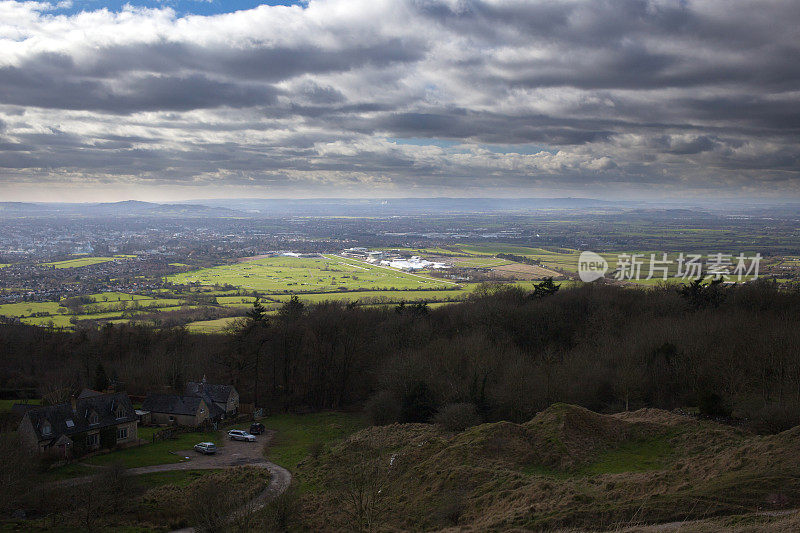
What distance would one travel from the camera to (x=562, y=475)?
2062 cm

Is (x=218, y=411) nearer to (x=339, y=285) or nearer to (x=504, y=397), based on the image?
(x=504, y=397)

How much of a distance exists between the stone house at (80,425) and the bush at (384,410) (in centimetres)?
1600

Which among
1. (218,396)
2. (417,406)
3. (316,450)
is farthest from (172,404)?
(417,406)

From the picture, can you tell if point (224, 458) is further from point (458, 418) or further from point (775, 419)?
point (775, 419)

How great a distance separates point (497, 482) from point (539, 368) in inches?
643

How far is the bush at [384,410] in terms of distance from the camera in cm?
3369

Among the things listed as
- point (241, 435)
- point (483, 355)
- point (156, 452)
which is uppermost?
point (483, 355)

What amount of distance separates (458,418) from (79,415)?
2335 centimetres

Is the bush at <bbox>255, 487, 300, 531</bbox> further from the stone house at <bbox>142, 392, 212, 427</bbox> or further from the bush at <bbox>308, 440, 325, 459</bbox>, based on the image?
the stone house at <bbox>142, 392, 212, 427</bbox>

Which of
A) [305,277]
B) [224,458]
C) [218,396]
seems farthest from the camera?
[305,277]

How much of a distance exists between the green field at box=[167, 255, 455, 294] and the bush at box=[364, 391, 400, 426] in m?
51.9

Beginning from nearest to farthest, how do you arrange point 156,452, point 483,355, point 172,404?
1. point 156,452
2. point 483,355
3. point 172,404

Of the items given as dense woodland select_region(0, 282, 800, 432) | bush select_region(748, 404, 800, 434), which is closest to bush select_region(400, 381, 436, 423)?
dense woodland select_region(0, 282, 800, 432)

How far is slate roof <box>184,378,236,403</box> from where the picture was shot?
41438mm
